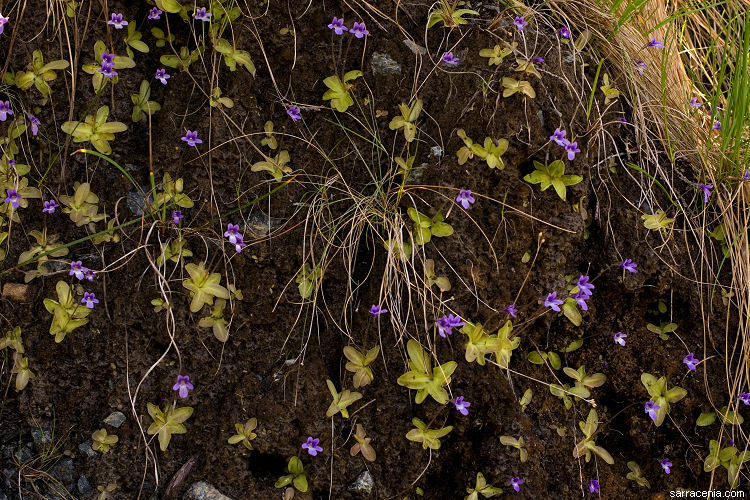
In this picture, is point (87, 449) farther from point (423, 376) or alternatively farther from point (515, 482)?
point (515, 482)

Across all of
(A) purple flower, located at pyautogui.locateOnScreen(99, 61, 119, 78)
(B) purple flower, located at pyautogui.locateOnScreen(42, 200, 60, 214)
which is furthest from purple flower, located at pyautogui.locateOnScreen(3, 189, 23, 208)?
(A) purple flower, located at pyautogui.locateOnScreen(99, 61, 119, 78)

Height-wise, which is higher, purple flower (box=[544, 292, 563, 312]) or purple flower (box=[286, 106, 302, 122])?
purple flower (box=[286, 106, 302, 122])

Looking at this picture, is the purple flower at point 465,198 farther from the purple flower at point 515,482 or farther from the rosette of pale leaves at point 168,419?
Answer: the rosette of pale leaves at point 168,419

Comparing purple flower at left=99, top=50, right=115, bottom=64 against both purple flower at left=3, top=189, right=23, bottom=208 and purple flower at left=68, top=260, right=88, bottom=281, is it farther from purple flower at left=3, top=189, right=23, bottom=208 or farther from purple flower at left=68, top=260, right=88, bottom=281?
purple flower at left=68, top=260, right=88, bottom=281

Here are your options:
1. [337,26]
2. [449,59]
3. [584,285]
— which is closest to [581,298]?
[584,285]

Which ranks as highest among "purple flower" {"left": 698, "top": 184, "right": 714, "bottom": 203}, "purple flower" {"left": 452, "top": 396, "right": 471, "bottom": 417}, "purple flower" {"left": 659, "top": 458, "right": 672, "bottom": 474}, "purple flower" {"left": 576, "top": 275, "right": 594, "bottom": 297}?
"purple flower" {"left": 698, "top": 184, "right": 714, "bottom": 203}

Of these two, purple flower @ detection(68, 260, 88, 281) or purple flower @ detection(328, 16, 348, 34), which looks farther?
purple flower @ detection(328, 16, 348, 34)
